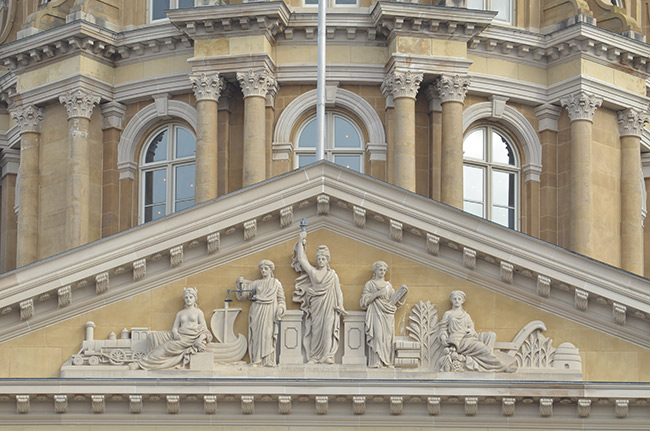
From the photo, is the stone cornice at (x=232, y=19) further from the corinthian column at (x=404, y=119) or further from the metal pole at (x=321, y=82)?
the corinthian column at (x=404, y=119)

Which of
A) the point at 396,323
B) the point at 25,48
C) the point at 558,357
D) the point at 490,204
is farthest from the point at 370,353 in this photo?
the point at 25,48

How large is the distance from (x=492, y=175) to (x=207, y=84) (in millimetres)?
7034

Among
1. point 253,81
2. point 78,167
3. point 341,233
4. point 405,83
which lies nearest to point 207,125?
point 253,81

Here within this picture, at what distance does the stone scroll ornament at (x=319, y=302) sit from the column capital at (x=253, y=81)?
1161 centimetres

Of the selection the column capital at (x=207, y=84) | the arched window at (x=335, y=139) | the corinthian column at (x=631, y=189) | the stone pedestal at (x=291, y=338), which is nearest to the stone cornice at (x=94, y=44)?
the column capital at (x=207, y=84)

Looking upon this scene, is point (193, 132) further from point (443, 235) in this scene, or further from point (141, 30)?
point (443, 235)

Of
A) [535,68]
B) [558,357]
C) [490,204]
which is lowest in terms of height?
[558,357]

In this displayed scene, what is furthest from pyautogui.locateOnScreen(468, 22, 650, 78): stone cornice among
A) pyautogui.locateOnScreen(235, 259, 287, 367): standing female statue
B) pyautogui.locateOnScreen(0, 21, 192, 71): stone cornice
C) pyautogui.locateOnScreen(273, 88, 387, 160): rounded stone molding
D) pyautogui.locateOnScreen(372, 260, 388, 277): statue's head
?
pyautogui.locateOnScreen(235, 259, 287, 367): standing female statue

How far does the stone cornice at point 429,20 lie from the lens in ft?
154

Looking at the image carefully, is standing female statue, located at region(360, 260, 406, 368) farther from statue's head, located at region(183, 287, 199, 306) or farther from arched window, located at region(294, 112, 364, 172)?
arched window, located at region(294, 112, 364, 172)

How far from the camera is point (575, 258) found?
35625mm

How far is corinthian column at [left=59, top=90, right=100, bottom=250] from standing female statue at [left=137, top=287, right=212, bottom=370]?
12167 mm

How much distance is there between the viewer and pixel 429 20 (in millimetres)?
47031

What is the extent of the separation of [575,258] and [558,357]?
1.71 meters
